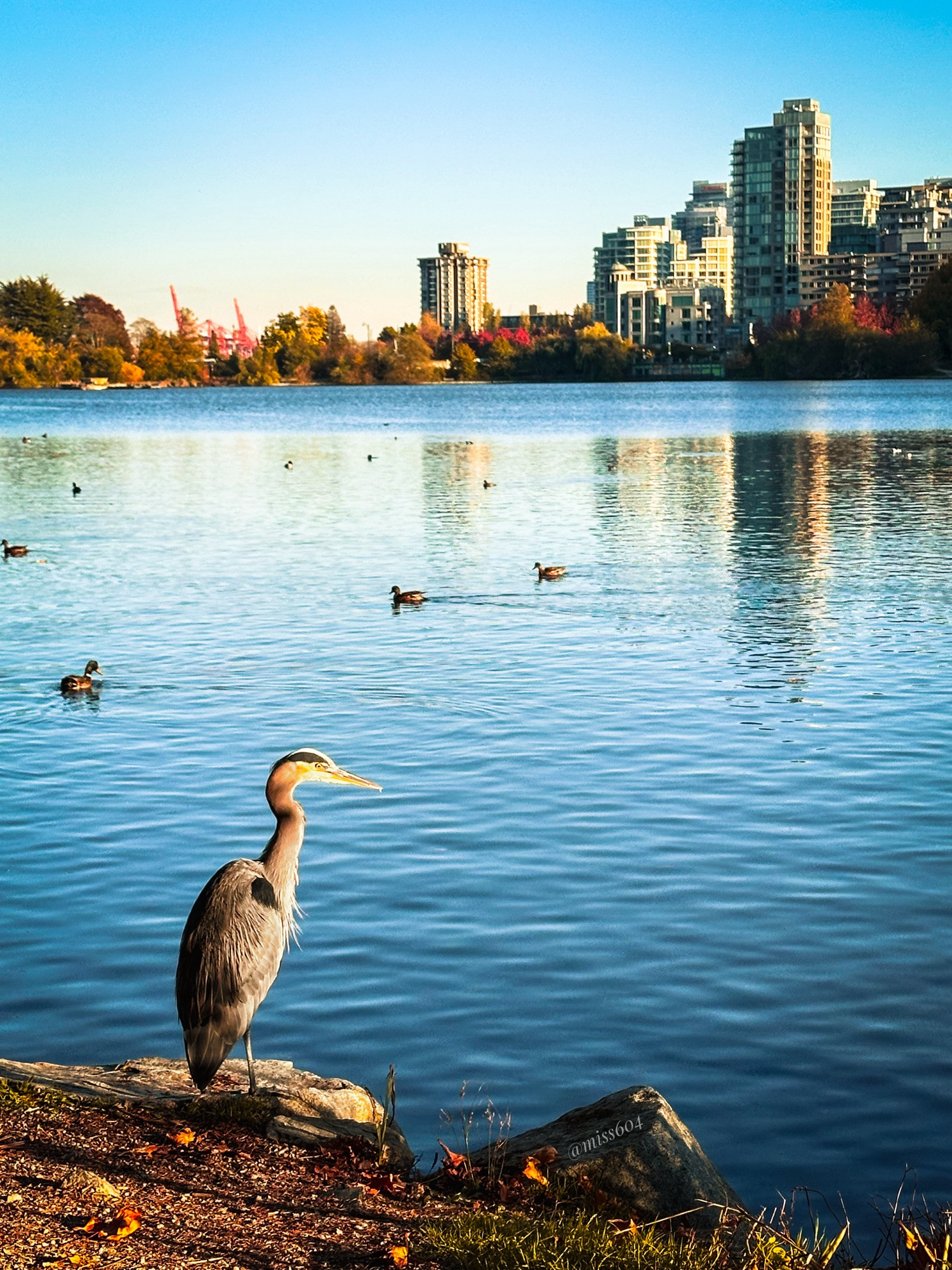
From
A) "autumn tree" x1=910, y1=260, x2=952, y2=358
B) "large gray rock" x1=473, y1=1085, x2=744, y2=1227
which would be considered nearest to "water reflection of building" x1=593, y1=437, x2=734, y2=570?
"large gray rock" x1=473, y1=1085, x2=744, y2=1227

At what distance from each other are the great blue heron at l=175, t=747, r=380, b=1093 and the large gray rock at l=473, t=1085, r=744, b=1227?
4.55 feet

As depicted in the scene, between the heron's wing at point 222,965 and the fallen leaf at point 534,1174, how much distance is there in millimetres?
1590

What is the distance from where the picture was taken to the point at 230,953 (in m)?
7.22

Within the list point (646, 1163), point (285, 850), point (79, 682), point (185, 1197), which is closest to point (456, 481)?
point (79, 682)

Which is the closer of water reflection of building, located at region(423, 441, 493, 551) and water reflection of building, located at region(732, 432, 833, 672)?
water reflection of building, located at region(732, 432, 833, 672)

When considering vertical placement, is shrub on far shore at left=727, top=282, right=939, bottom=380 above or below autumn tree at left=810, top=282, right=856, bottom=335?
below

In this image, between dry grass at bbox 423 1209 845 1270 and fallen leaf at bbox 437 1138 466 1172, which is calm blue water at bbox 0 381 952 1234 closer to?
fallen leaf at bbox 437 1138 466 1172

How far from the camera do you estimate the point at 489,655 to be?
901 inches

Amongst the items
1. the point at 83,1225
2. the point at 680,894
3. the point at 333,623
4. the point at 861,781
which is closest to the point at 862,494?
the point at 333,623

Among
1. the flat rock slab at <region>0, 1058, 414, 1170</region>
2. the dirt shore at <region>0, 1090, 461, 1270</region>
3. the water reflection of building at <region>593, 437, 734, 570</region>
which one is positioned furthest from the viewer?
the water reflection of building at <region>593, 437, 734, 570</region>

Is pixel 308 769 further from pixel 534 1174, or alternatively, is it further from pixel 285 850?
pixel 534 1174

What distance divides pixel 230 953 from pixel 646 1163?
2.22m

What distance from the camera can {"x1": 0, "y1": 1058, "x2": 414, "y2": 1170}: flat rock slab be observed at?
7.07 m

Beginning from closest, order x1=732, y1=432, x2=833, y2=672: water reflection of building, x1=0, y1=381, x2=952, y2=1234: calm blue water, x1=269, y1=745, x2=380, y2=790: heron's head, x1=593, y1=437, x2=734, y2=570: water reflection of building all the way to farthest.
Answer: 1. x1=269, y1=745, x2=380, y2=790: heron's head
2. x1=0, y1=381, x2=952, y2=1234: calm blue water
3. x1=732, y1=432, x2=833, y2=672: water reflection of building
4. x1=593, y1=437, x2=734, y2=570: water reflection of building
